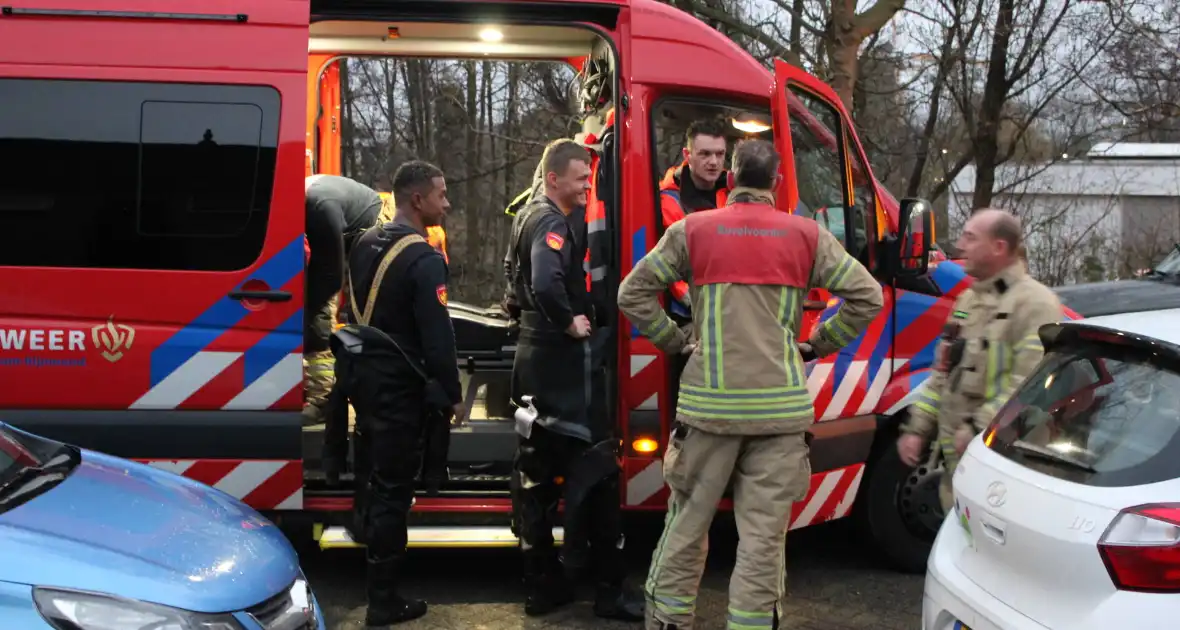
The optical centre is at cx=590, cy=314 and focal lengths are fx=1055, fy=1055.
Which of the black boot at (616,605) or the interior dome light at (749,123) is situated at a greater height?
the interior dome light at (749,123)

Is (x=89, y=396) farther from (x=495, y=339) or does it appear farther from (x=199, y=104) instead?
(x=495, y=339)

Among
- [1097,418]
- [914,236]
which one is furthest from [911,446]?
[914,236]

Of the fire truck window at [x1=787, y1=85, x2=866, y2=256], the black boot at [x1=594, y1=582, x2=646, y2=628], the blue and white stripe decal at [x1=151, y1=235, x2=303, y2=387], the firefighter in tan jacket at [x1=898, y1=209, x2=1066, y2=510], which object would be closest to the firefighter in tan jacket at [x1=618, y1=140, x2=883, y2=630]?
the firefighter in tan jacket at [x1=898, y1=209, x2=1066, y2=510]

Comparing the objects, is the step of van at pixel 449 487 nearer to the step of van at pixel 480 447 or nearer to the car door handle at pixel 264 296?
the step of van at pixel 480 447

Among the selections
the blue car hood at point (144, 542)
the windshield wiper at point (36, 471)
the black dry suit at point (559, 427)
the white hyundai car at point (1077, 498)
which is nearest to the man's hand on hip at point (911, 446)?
the white hyundai car at point (1077, 498)

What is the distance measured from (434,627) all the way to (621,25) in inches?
101

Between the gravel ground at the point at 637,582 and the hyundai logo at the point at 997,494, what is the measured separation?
1.70 metres

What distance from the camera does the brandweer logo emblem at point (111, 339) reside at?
13.5ft

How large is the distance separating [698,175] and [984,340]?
1639mm

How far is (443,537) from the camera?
4.41 metres

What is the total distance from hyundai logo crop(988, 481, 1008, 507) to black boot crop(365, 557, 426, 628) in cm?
235

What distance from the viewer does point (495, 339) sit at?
5980 millimetres

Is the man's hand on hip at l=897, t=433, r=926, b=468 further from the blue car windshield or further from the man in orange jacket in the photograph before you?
the blue car windshield

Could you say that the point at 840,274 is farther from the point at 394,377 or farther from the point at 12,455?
the point at 12,455
